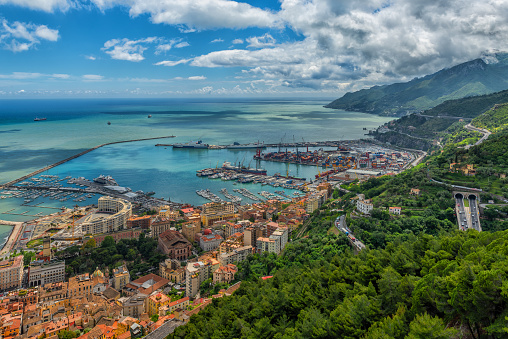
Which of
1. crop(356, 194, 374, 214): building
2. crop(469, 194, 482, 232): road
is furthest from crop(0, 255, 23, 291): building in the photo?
crop(469, 194, 482, 232): road

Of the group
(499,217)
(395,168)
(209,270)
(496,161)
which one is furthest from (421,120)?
(209,270)

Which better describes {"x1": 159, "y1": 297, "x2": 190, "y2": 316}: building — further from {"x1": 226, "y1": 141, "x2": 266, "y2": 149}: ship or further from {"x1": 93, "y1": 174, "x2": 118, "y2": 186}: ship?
{"x1": 226, "y1": 141, "x2": 266, "y2": 149}: ship

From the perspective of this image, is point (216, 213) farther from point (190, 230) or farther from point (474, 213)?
point (474, 213)

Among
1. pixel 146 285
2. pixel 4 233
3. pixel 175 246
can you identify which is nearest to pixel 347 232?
pixel 175 246

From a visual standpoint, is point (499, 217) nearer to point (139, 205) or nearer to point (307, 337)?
point (307, 337)

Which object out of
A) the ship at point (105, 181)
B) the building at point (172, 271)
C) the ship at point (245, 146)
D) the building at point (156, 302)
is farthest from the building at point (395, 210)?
the ship at point (245, 146)

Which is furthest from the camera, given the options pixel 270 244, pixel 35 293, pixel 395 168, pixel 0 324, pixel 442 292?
pixel 395 168

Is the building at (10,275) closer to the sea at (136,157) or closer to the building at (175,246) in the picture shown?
the building at (175,246)
